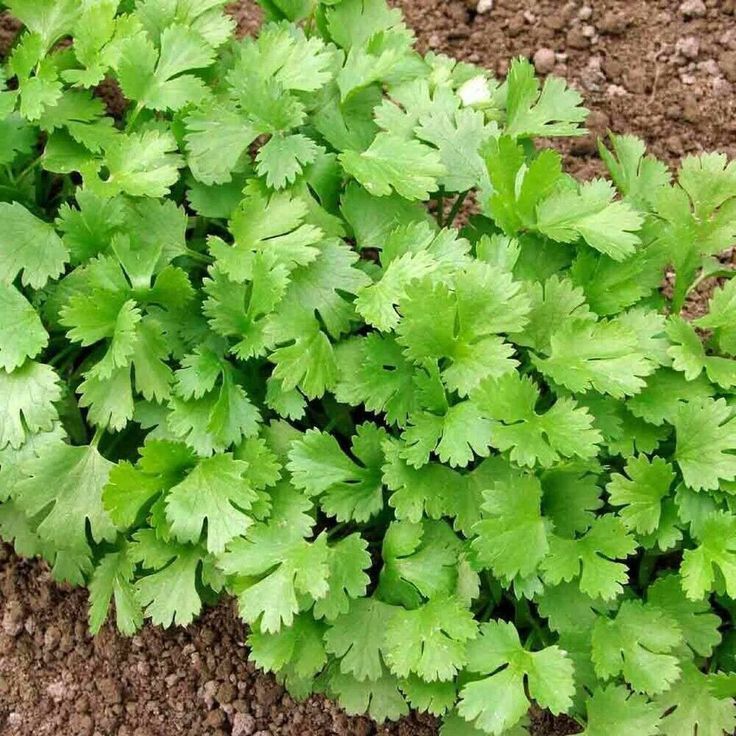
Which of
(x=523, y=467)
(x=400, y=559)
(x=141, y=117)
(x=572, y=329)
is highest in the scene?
(x=141, y=117)

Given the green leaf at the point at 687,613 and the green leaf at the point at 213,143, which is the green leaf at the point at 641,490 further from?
the green leaf at the point at 213,143

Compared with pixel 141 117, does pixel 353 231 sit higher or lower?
lower

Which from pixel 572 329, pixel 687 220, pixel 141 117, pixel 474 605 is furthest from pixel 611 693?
pixel 141 117

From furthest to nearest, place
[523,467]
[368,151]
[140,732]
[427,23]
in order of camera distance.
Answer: [427,23] → [140,732] → [368,151] → [523,467]

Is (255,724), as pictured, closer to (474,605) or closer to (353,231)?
(474,605)

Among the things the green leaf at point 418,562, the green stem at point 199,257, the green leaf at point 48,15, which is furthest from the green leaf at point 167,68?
the green leaf at point 418,562

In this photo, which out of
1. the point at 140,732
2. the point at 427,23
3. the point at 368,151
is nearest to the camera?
the point at 368,151

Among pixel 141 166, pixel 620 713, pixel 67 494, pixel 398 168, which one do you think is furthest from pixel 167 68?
pixel 620 713

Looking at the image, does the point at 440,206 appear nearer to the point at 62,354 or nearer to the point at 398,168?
the point at 398,168

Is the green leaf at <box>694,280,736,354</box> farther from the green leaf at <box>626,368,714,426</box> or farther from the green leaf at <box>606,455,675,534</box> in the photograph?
the green leaf at <box>606,455,675,534</box>
